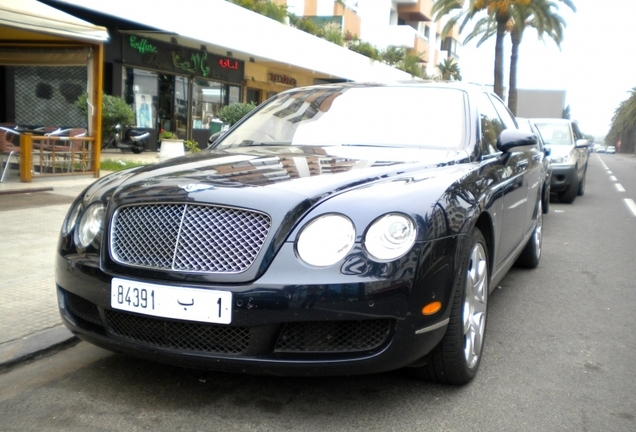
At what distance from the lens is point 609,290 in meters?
5.51

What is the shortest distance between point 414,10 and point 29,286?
45.3 metres

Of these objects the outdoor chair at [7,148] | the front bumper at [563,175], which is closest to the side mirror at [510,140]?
the front bumper at [563,175]

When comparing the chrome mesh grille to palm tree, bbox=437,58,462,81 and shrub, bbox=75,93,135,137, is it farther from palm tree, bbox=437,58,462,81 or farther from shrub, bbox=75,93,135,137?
palm tree, bbox=437,58,462,81

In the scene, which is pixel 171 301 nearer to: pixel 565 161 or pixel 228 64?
pixel 565 161

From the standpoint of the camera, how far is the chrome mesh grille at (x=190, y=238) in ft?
8.97

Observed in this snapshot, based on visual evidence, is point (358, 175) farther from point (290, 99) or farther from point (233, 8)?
point (233, 8)

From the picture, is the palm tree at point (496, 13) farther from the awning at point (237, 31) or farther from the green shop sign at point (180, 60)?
the green shop sign at point (180, 60)

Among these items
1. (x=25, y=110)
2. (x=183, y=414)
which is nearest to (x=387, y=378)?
(x=183, y=414)

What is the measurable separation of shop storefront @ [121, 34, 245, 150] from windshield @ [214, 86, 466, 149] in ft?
47.3

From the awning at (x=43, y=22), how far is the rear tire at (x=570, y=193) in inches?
329


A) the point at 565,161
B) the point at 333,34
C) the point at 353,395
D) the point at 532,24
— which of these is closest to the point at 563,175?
the point at 565,161

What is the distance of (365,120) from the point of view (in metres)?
4.25

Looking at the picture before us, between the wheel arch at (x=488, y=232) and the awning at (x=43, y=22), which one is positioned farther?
the awning at (x=43, y=22)

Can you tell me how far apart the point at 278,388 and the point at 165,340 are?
663 mm
